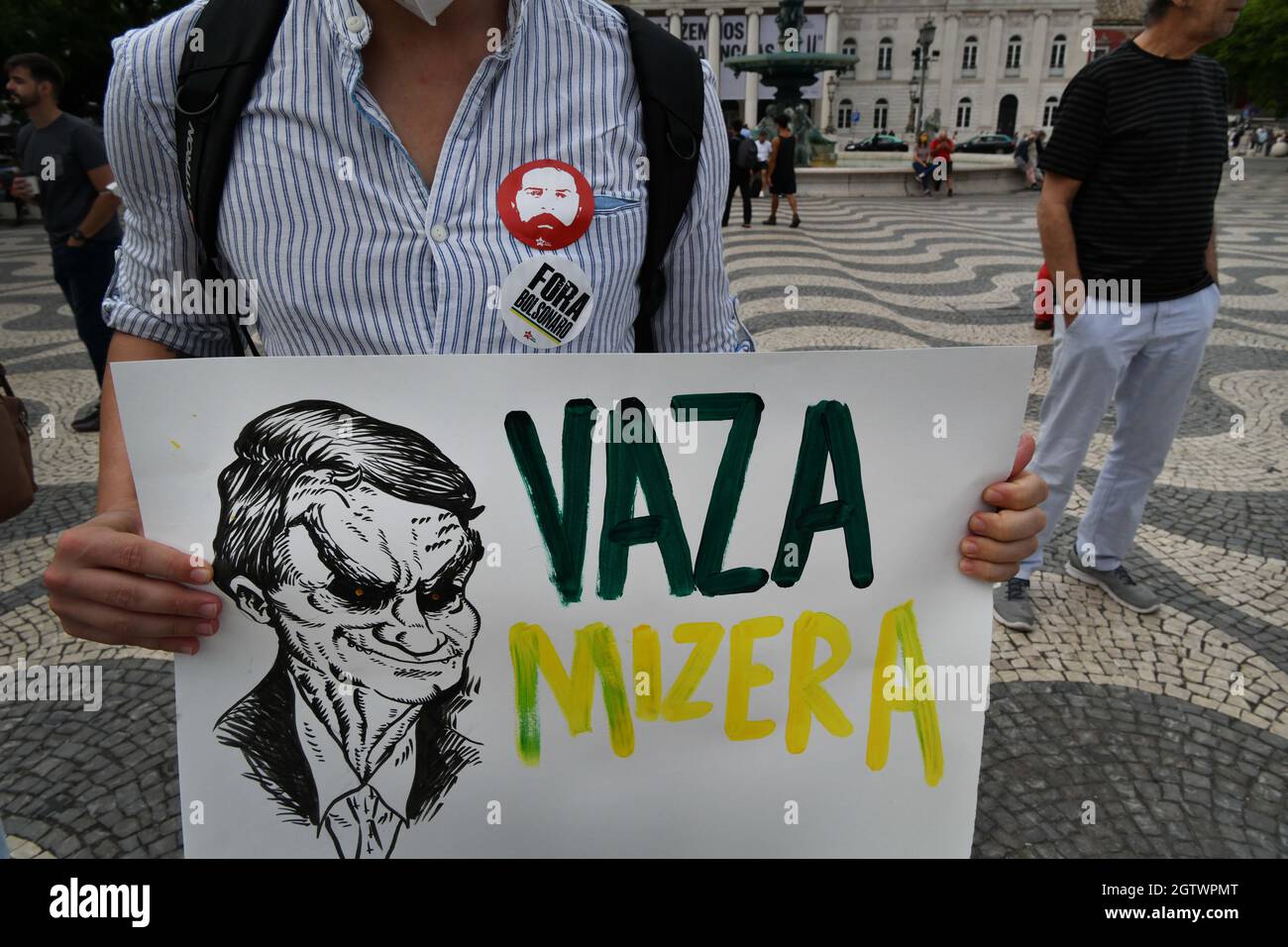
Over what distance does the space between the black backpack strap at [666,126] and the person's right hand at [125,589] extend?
2.08 feet

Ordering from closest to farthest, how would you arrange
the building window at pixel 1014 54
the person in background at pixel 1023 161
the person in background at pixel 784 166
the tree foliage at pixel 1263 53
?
1. the person in background at pixel 784 166
2. the person in background at pixel 1023 161
3. the tree foliage at pixel 1263 53
4. the building window at pixel 1014 54

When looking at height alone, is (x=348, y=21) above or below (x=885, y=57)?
below

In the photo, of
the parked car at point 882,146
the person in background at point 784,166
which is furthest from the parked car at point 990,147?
the person in background at point 784,166

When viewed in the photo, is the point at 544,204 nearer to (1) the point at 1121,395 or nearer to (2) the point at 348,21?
(2) the point at 348,21

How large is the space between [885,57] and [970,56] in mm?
4889

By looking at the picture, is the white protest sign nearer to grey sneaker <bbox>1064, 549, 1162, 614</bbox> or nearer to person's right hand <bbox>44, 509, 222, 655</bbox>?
person's right hand <bbox>44, 509, 222, 655</bbox>

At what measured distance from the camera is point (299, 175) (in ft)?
3.01

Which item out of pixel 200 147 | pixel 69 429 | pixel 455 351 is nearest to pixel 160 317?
pixel 200 147

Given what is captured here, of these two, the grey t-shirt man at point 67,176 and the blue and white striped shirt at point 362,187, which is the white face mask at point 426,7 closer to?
the blue and white striped shirt at point 362,187

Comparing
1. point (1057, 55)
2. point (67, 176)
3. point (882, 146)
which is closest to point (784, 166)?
point (67, 176)

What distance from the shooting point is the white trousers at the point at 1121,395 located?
2.28 metres

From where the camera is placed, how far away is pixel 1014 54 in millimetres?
49312

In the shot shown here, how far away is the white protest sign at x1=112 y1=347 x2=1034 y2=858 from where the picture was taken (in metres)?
0.89

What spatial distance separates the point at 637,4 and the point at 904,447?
187ft
